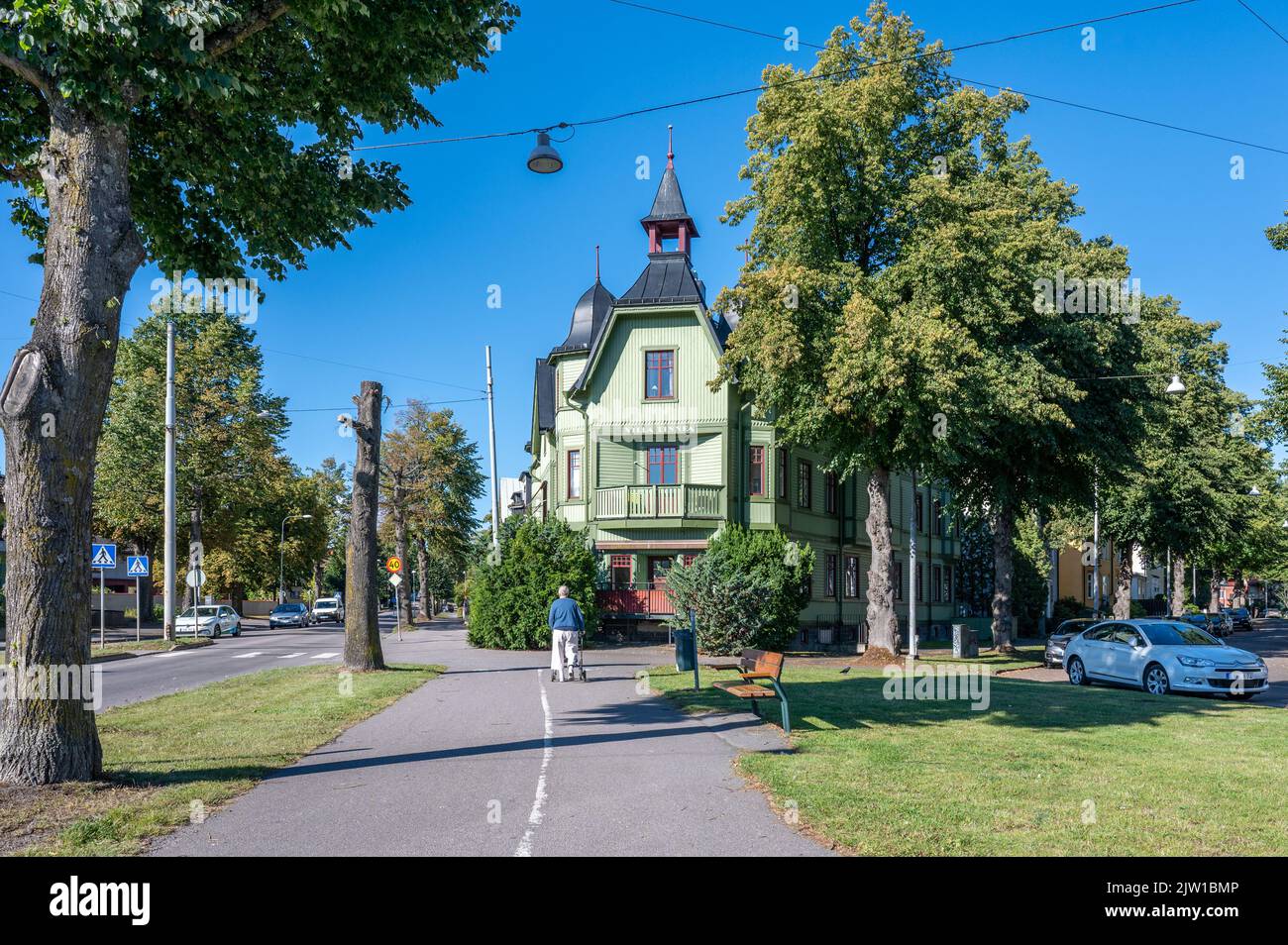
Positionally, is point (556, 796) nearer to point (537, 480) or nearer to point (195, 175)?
point (195, 175)

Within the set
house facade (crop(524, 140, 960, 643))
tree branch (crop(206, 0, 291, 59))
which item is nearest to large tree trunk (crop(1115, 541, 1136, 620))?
house facade (crop(524, 140, 960, 643))

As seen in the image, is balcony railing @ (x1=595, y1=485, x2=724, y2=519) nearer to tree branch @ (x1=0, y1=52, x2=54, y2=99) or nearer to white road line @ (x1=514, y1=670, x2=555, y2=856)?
white road line @ (x1=514, y1=670, x2=555, y2=856)

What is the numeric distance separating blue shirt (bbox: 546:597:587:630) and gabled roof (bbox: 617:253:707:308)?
1679 centimetres

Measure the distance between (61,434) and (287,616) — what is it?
52.5 m

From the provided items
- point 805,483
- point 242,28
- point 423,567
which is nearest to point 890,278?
point 805,483

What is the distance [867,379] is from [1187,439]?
26.6 m

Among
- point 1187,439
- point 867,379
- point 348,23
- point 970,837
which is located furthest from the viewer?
point 1187,439

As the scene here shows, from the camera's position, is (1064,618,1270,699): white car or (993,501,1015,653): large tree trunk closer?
(1064,618,1270,699): white car

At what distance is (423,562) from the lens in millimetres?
64125

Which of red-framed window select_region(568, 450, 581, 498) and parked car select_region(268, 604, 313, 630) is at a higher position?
red-framed window select_region(568, 450, 581, 498)

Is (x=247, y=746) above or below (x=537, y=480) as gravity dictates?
below

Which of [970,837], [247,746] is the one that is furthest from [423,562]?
[970,837]

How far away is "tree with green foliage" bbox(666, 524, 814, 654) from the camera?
26.2 meters

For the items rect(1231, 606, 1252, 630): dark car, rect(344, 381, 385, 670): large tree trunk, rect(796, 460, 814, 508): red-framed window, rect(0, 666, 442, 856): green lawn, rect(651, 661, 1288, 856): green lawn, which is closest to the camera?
rect(651, 661, 1288, 856): green lawn
